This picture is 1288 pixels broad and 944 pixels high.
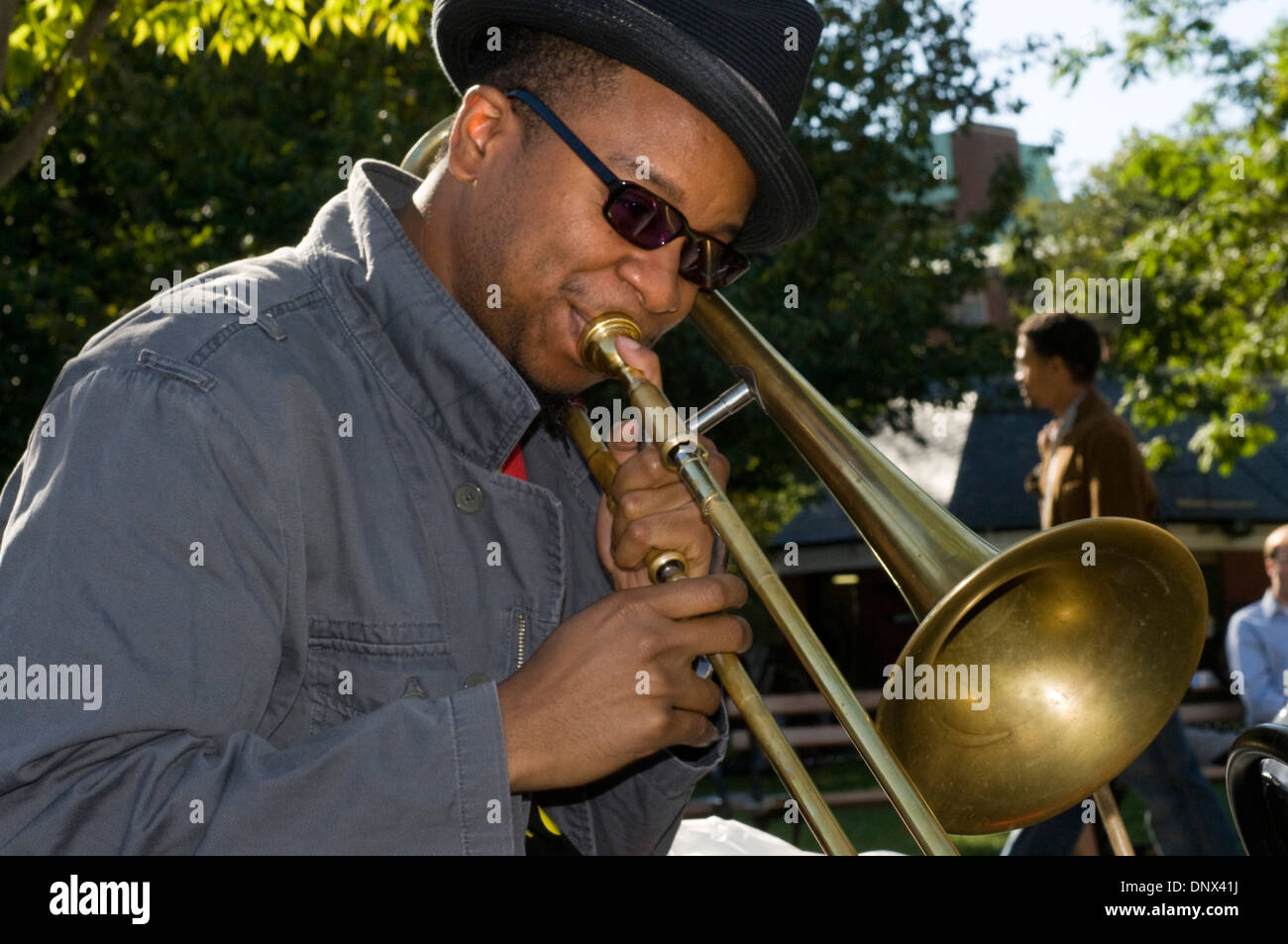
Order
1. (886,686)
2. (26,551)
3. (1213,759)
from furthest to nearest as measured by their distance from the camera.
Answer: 1. (1213,759)
2. (886,686)
3. (26,551)

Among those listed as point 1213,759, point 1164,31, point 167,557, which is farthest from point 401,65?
point 167,557

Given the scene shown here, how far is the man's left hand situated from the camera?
6.43ft

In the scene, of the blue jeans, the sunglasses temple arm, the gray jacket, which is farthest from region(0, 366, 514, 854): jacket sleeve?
the blue jeans

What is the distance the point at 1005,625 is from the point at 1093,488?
282 centimetres

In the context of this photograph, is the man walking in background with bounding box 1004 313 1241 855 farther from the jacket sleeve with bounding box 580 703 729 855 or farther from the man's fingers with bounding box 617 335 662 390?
the man's fingers with bounding box 617 335 662 390

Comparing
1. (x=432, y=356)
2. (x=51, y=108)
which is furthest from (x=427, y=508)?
(x=51, y=108)

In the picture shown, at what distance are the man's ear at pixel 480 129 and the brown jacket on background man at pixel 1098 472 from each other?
3.27 m

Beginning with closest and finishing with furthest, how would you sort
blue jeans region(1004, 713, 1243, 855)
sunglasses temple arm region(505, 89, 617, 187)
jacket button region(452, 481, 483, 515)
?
jacket button region(452, 481, 483, 515) < sunglasses temple arm region(505, 89, 617, 187) < blue jeans region(1004, 713, 1243, 855)

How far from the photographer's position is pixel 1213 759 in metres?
6.80

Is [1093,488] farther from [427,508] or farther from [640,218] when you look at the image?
[427,508]

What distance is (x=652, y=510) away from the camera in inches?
78.0

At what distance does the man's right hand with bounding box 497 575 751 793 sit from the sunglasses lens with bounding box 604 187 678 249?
2.07 feet

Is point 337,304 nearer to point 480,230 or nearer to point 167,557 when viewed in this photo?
point 480,230
